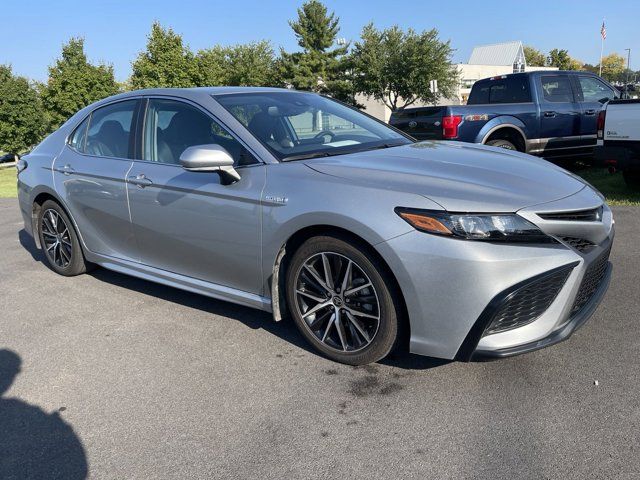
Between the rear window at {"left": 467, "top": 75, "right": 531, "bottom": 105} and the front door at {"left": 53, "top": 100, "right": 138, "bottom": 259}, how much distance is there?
23.9 ft

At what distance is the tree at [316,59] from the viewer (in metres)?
49.4

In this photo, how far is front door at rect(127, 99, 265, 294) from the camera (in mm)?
3389

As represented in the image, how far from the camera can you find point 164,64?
29047 millimetres

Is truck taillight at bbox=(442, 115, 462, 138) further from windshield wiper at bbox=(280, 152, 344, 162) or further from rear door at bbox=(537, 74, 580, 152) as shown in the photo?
windshield wiper at bbox=(280, 152, 344, 162)

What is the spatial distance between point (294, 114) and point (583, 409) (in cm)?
270

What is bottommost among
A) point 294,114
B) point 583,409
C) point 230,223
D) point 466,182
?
point 583,409

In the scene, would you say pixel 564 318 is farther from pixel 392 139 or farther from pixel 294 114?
pixel 294 114

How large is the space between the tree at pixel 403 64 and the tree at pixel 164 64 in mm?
19386

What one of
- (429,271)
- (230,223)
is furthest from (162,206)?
(429,271)

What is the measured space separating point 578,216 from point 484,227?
2.04 feet

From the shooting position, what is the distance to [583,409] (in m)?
2.66

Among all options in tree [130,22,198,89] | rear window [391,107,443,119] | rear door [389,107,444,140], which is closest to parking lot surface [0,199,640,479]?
rear door [389,107,444,140]

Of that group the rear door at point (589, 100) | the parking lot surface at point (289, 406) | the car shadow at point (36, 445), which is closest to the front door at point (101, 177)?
the parking lot surface at point (289, 406)

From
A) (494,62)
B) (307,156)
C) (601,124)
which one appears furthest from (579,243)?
(494,62)
